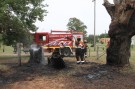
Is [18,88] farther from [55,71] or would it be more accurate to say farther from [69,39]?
[69,39]

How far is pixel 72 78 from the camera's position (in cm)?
1391

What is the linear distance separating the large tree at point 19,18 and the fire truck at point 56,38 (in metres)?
1.48

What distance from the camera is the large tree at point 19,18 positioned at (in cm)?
3481

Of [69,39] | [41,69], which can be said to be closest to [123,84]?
[41,69]

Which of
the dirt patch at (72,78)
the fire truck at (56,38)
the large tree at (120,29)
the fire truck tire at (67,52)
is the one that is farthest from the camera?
the fire truck at (56,38)

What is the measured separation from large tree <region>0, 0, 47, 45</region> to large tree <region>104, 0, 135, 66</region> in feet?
59.4

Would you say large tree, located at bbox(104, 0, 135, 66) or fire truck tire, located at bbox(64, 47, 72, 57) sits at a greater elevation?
large tree, located at bbox(104, 0, 135, 66)

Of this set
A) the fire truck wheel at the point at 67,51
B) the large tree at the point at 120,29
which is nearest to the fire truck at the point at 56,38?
the fire truck wheel at the point at 67,51

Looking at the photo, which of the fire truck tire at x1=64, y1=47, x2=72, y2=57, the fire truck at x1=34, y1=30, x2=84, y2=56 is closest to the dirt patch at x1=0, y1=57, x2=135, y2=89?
the fire truck tire at x1=64, y1=47, x2=72, y2=57

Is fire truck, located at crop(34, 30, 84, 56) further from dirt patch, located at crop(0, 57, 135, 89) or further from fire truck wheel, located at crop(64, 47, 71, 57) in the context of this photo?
dirt patch, located at crop(0, 57, 135, 89)

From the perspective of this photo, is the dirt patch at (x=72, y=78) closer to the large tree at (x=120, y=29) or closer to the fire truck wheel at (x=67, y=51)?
the large tree at (x=120, y=29)

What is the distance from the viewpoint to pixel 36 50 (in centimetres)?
2052

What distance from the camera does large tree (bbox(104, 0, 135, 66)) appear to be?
15242 millimetres

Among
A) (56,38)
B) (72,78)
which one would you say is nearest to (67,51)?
(56,38)
